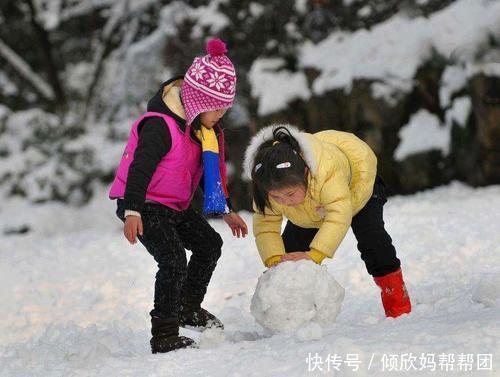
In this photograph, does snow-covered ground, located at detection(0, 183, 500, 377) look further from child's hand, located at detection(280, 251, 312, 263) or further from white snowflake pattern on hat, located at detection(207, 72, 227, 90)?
white snowflake pattern on hat, located at detection(207, 72, 227, 90)

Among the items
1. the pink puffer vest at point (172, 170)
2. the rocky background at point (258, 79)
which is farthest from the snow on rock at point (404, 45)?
the pink puffer vest at point (172, 170)

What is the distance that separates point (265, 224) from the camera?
3451 millimetres

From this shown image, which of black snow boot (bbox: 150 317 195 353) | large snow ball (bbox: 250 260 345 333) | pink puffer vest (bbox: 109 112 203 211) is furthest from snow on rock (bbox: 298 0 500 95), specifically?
black snow boot (bbox: 150 317 195 353)

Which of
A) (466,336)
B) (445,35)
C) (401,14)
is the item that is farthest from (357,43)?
(466,336)

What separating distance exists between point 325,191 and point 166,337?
3.27 feet

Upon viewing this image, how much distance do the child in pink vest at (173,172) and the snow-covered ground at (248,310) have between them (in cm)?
33

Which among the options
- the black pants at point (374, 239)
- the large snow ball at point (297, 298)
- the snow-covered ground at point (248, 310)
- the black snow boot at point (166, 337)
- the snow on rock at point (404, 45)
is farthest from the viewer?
the snow on rock at point (404, 45)

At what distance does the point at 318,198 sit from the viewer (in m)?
3.23

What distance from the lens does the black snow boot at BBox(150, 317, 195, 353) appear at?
316 cm

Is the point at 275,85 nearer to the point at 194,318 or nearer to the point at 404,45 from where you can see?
the point at 404,45

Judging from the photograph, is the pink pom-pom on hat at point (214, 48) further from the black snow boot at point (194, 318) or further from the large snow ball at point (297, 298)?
the black snow boot at point (194, 318)

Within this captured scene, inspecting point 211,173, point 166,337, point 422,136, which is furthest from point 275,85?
point 166,337

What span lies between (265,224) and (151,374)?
1.08 m

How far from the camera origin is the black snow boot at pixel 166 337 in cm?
316
